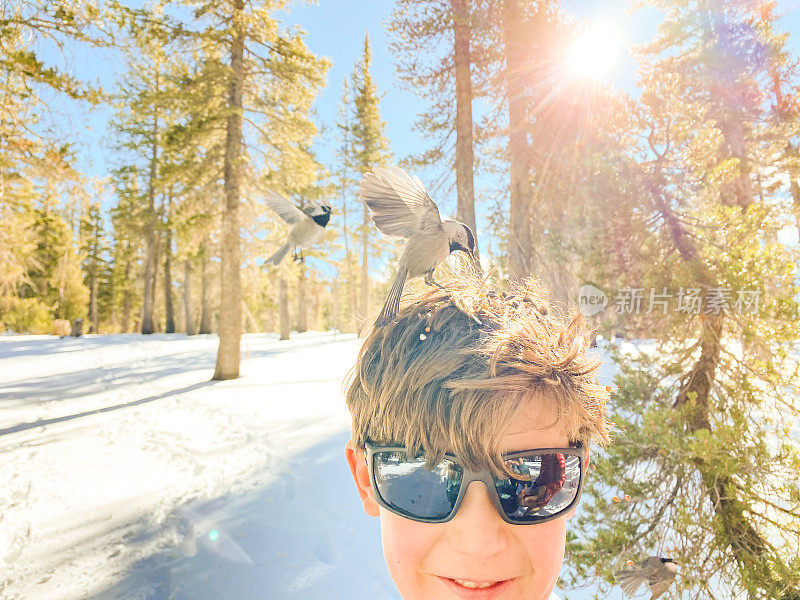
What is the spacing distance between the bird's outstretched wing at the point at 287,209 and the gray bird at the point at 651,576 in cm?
313

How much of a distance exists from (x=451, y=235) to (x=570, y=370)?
0.50 meters

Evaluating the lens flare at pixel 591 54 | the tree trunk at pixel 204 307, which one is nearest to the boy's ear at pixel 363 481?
the lens flare at pixel 591 54

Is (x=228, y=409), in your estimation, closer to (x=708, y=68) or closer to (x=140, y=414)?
(x=140, y=414)

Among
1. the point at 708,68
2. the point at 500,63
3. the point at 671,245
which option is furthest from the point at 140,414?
the point at 708,68

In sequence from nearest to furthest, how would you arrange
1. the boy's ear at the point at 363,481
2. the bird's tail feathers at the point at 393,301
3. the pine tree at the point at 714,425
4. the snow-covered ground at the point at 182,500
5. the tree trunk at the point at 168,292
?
1. the bird's tail feathers at the point at 393,301
2. the boy's ear at the point at 363,481
3. the pine tree at the point at 714,425
4. the snow-covered ground at the point at 182,500
5. the tree trunk at the point at 168,292

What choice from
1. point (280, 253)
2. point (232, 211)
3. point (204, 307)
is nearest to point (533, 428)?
point (280, 253)

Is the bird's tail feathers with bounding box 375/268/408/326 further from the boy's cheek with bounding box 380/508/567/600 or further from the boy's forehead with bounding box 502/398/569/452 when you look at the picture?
the boy's cheek with bounding box 380/508/567/600

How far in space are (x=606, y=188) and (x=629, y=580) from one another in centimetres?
355

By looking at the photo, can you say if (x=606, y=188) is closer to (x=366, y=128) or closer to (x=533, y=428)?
(x=533, y=428)

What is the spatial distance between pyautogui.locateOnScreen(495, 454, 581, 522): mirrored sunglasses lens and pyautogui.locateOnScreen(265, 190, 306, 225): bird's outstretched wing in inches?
106

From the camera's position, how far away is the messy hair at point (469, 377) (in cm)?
99

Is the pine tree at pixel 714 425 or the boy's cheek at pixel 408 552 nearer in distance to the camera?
the boy's cheek at pixel 408 552

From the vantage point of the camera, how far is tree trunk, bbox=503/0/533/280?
253 inches

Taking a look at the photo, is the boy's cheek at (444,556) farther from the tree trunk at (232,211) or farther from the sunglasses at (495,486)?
the tree trunk at (232,211)
